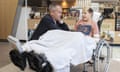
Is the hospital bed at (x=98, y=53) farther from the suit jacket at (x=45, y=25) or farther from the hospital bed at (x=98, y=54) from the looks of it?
the suit jacket at (x=45, y=25)

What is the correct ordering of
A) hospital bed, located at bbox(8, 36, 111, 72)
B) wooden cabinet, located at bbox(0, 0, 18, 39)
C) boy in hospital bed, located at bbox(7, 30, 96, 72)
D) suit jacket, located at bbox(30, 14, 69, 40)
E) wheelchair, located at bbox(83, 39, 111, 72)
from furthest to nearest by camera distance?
wooden cabinet, located at bbox(0, 0, 18, 39) → suit jacket, located at bbox(30, 14, 69, 40) → wheelchair, located at bbox(83, 39, 111, 72) → hospital bed, located at bbox(8, 36, 111, 72) → boy in hospital bed, located at bbox(7, 30, 96, 72)

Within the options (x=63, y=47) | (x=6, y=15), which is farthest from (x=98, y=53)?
(x=6, y=15)

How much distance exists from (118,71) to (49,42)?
157 centimetres

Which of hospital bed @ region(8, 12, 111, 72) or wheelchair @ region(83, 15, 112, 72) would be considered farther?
wheelchair @ region(83, 15, 112, 72)

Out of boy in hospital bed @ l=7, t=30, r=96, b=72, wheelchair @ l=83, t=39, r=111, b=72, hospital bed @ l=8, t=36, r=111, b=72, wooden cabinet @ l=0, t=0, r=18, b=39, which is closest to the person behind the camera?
boy in hospital bed @ l=7, t=30, r=96, b=72

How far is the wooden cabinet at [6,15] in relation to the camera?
351 inches

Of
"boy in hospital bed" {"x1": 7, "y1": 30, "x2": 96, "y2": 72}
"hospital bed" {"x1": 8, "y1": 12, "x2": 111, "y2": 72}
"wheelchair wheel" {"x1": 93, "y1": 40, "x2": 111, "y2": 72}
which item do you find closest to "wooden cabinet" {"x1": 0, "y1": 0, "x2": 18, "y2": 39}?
"hospital bed" {"x1": 8, "y1": 12, "x2": 111, "y2": 72}

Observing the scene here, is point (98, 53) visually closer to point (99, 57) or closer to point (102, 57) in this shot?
point (99, 57)

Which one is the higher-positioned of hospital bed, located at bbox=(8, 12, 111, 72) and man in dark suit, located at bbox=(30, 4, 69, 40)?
man in dark suit, located at bbox=(30, 4, 69, 40)

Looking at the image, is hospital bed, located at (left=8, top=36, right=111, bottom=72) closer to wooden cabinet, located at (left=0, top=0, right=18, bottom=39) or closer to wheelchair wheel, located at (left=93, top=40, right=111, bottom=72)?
wheelchair wheel, located at (left=93, top=40, right=111, bottom=72)

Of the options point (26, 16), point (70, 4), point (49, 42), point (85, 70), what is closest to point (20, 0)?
point (26, 16)

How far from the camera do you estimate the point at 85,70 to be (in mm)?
4871

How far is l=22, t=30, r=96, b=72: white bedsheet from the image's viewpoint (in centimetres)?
339

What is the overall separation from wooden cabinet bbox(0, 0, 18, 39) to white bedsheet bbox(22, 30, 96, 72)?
17.0ft
